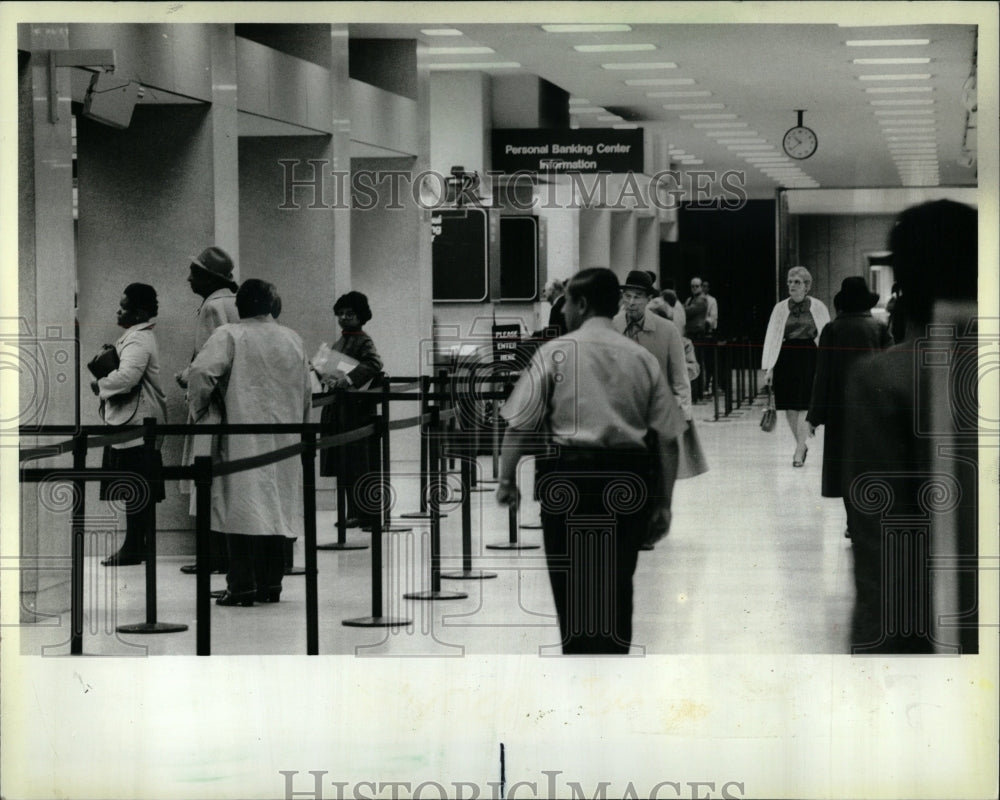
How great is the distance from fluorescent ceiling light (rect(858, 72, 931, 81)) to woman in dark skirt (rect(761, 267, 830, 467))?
72cm

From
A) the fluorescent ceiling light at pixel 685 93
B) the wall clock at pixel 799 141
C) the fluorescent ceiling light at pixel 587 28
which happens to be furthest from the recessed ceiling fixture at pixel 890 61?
the fluorescent ceiling light at pixel 587 28

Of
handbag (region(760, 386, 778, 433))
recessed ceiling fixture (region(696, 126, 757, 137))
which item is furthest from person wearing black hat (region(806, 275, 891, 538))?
recessed ceiling fixture (region(696, 126, 757, 137))

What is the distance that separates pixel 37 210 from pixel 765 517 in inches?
128

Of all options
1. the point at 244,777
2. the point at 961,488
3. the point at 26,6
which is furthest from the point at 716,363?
the point at 26,6

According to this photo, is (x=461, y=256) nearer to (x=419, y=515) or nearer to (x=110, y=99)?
(x=419, y=515)

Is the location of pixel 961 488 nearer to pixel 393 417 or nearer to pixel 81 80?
pixel 393 417

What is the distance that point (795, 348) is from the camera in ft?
20.4

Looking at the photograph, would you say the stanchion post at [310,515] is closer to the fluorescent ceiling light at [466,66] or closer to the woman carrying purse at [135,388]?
the woman carrying purse at [135,388]

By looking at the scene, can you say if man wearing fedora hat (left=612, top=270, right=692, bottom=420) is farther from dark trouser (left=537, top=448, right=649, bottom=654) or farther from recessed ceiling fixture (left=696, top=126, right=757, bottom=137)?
recessed ceiling fixture (left=696, top=126, right=757, bottom=137)

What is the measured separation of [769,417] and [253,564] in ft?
7.33

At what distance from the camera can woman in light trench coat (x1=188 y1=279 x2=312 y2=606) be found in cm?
671

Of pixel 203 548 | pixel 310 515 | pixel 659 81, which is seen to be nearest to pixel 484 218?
pixel 659 81

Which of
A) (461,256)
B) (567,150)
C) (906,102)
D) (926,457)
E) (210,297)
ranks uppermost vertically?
(906,102)

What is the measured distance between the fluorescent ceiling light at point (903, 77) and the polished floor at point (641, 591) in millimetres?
1304
